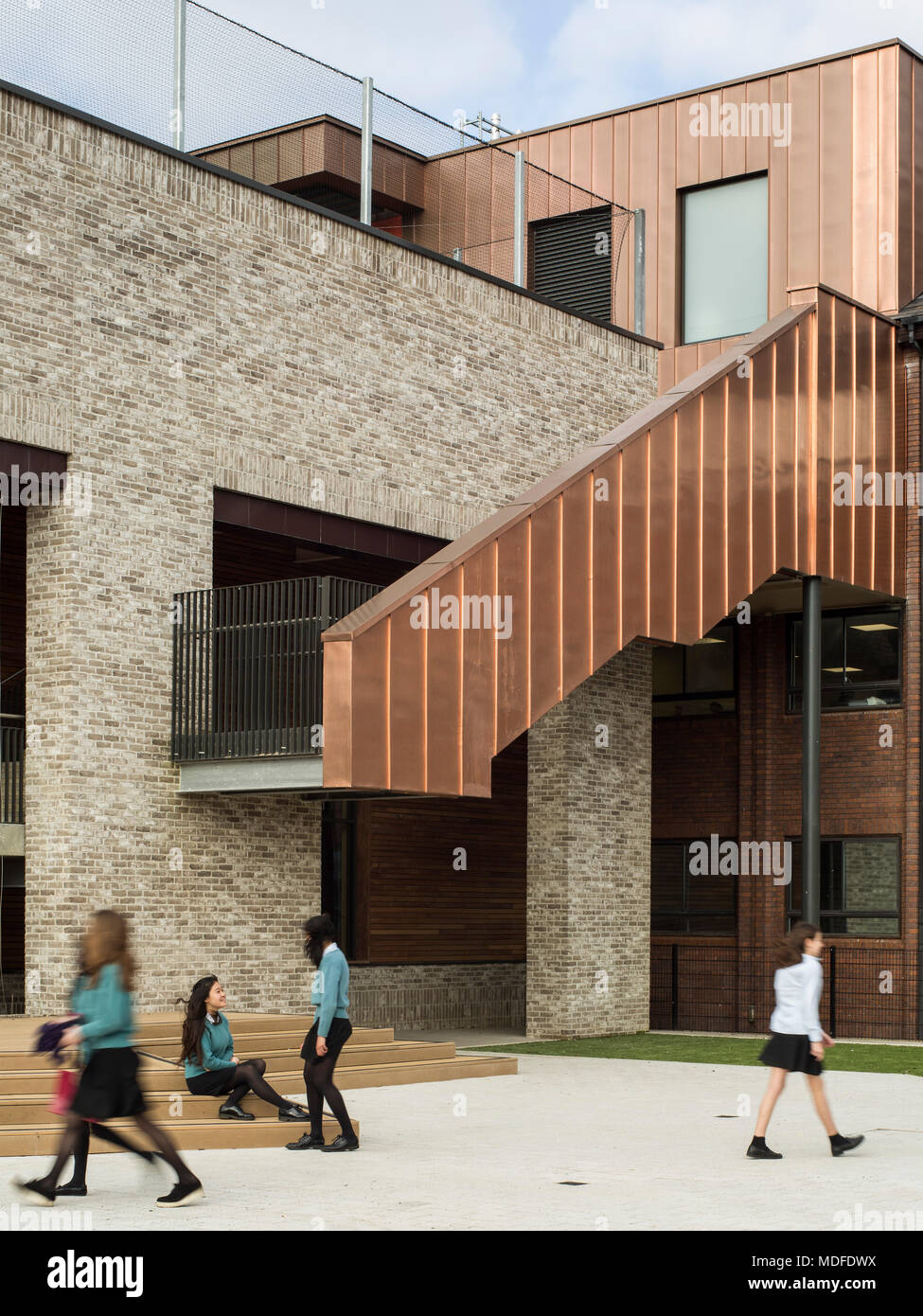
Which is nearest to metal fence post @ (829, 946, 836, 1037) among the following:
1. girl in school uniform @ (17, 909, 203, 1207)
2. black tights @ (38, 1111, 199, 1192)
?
black tights @ (38, 1111, 199, 1192)

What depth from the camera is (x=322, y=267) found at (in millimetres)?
18203

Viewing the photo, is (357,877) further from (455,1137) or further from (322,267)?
(455,1137)

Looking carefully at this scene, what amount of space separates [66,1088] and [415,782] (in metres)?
7.15

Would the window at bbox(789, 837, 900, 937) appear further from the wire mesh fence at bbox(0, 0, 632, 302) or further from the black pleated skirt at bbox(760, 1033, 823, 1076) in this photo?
the black pleated skirt at bbox(760, 1033, 823, 1076)

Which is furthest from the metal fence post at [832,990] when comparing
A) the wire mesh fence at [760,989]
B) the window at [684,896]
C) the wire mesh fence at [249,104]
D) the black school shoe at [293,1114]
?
the black school shoe at [293,1114]

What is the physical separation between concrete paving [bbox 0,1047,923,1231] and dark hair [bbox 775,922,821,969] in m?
1.27

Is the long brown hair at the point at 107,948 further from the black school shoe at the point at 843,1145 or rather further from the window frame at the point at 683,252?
the window frame at the point at 683,252

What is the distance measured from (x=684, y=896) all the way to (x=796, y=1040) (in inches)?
596

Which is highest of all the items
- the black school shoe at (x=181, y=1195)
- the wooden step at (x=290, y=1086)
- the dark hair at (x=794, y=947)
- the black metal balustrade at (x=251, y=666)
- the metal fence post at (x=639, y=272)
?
the metal fence post at (x=639, y=272)

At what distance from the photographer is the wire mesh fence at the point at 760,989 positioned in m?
22.7

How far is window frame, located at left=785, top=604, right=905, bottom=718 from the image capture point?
23516mm

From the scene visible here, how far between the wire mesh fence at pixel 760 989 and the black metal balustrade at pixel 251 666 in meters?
10.4

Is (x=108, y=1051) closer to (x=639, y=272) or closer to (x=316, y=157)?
(x=316, y=157)
